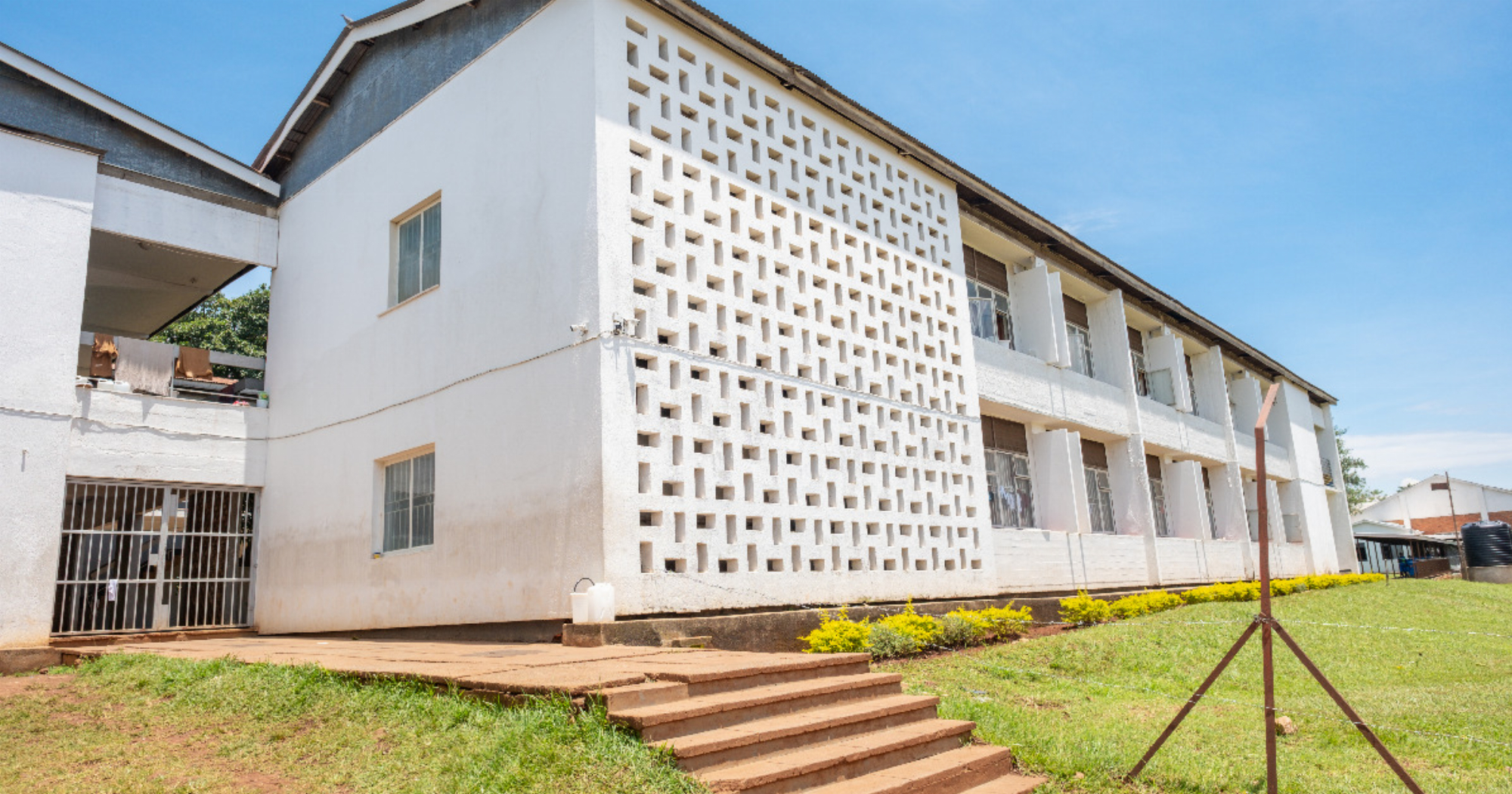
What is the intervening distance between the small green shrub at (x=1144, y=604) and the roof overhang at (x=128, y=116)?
44.8ft

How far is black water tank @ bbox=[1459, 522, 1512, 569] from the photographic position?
27.4m

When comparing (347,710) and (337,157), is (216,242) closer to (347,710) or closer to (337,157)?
(337,157)

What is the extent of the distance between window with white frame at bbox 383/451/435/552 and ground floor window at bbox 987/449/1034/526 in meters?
7.94

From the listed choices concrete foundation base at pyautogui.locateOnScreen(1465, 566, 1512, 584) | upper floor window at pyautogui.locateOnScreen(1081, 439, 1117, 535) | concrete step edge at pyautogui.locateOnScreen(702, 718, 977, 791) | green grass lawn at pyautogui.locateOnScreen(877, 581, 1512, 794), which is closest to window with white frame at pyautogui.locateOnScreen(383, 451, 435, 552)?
green grass lawn at pyautogui.locateOnScreen(877, 581, 1512, 794)

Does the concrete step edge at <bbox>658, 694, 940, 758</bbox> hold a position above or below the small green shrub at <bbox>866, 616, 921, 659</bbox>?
below

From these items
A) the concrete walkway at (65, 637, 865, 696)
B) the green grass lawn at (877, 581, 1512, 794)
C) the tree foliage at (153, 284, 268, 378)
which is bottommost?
the green grass lawn at (877, 581, 1512, 794)

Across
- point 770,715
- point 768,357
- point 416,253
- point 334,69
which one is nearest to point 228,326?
point 334,69

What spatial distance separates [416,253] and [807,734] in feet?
27.9

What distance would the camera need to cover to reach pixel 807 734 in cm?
512

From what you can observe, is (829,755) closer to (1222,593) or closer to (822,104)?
(822,104)

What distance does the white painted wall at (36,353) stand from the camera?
1022 cm

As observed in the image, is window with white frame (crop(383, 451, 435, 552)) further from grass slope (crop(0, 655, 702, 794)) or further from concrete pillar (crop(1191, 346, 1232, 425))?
concrete pillar (crop(1191, 346, 1232, 425))

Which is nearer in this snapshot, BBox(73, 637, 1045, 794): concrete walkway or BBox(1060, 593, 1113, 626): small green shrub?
BBox(73, 637, 1045, 794): concrete walkway

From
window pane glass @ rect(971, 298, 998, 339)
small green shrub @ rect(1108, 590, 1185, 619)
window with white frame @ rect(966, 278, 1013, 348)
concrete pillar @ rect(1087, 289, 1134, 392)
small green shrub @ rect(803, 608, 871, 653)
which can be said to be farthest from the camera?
concrete pillar @ rect(1087, 289, 1134, 392)
